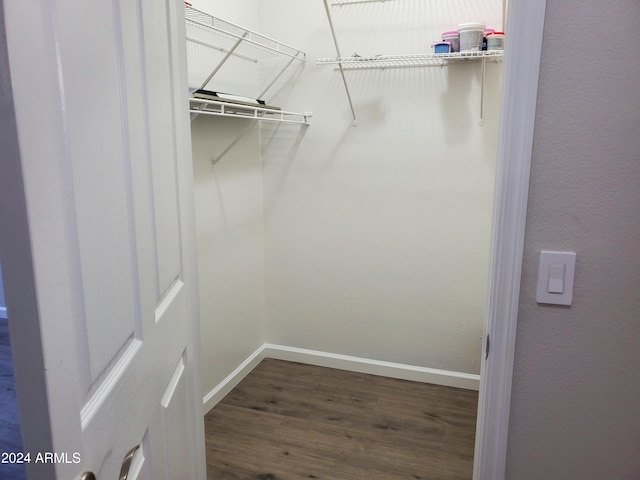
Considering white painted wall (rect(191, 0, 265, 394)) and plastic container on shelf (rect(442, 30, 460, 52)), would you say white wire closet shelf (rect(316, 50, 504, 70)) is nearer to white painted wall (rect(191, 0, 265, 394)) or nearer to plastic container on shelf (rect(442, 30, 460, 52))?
plastic container on shelf (rect(442, 30, 460, 52))

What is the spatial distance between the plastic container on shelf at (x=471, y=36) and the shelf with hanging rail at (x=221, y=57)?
2.84 feet

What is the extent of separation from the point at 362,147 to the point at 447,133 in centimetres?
46

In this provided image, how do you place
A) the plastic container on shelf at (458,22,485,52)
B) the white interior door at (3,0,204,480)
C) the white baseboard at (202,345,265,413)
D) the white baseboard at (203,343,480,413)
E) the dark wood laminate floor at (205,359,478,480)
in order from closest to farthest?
the white interior door at (3,0,204,480)
the dark wood laminate floor at (205,359,478,480)
the plastic container on shelf at (458,22,485,52)
the white baseboard at (202,345,265,413)
the white baseboard at (203,343,480,413)

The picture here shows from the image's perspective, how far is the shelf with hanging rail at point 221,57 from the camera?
75.6 inches

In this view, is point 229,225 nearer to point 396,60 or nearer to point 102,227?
point 396,60

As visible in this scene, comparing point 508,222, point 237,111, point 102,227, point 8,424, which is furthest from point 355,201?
point 102,227

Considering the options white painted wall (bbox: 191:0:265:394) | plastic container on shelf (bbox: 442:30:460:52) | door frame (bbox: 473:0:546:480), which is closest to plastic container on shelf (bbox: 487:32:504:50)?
plastic container on shelf (bbox: 442:30:460:52)

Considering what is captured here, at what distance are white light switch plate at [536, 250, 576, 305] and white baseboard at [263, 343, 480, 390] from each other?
182 centimetres

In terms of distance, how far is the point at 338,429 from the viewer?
2.30 m

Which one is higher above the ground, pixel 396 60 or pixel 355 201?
pixel 396 60

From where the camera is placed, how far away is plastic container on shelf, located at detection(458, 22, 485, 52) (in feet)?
7.23

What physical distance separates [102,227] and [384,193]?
2083 millimetres

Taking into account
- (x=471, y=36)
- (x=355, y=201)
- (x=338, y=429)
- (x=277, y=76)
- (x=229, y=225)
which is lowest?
(x=338, y=429)

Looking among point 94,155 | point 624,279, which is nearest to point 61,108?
point 94,155
